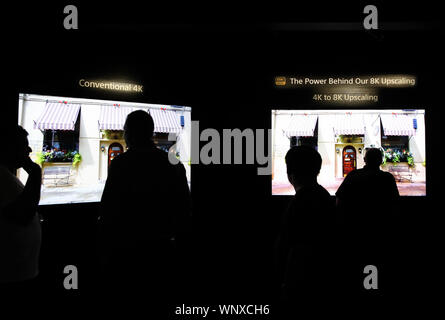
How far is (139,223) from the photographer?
1629 mm

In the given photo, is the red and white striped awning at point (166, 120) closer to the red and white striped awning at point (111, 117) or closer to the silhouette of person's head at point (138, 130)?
the red and white striped awning at point (111, 117)

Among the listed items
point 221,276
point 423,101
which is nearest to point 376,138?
point 423,101

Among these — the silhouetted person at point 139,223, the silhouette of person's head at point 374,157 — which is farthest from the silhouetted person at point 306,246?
the silhouette of person's head at point 374,157

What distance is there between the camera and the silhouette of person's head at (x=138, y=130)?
1756 millimetres

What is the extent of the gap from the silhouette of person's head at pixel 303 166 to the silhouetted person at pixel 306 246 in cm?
9

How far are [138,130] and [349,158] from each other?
2440 millimetres

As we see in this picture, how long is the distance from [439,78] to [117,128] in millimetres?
3758

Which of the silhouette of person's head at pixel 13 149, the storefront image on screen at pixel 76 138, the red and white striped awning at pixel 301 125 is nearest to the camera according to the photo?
the silhouette of person's head at pixel 13 149

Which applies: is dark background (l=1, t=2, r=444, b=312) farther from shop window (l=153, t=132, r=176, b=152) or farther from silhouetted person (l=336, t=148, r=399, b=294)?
silhouetted person (l=336, t=148, r=399, b=294)

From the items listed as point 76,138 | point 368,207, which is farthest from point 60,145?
point 368,207

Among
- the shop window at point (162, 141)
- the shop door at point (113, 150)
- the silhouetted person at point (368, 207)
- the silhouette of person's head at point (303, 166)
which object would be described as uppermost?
the shop window at point (162, 141)

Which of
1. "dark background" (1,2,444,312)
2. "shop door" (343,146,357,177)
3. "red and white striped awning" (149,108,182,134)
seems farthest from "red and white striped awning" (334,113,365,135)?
"red and white striped awning" (149,108,182,134)

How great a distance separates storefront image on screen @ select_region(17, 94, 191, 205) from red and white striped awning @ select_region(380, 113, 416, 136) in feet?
7.58

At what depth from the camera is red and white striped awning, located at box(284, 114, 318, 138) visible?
3.32 metres
